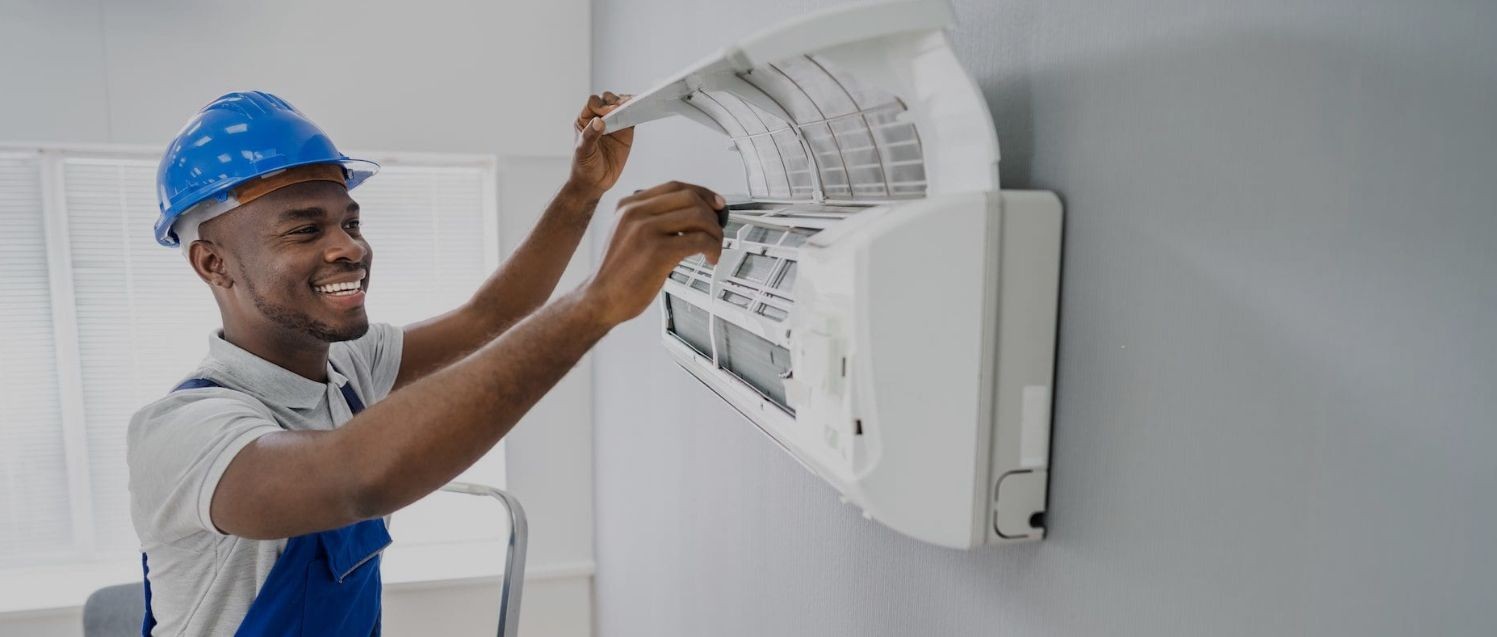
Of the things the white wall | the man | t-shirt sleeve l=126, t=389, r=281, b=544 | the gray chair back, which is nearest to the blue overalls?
the man

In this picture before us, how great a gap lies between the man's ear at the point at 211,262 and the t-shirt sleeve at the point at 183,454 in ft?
0.81

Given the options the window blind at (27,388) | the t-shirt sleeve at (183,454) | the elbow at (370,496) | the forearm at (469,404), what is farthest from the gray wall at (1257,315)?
the window blind at (27,388)

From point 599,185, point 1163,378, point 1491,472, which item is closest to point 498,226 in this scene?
point 599,185

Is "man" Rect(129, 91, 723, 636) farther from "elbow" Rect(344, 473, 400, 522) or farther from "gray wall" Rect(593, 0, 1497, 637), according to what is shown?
"gray wall" Rect(593, 0, 1497, 637)

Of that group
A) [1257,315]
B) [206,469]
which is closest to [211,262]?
[206,469]

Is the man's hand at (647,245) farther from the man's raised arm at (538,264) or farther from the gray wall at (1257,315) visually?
the man's raised arm at (538,264)

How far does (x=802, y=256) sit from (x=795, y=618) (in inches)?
27.0

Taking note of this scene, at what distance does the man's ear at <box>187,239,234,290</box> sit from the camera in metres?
1.28

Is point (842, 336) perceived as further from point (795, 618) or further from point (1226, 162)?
point (795, 618)

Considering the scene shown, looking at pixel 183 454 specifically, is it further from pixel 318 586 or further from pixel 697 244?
pixel 697 244

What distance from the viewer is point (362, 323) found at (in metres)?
1.31

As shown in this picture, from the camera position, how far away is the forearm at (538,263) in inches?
58.2

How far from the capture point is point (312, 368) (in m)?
1.39

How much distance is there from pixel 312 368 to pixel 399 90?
4.63 feet
